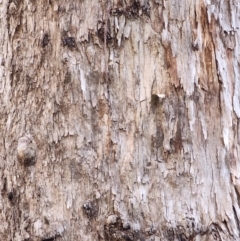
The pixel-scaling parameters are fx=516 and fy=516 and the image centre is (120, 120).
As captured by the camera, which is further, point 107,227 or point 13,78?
point 13,78

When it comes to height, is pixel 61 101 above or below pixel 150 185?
above

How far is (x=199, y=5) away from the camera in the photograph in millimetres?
1082

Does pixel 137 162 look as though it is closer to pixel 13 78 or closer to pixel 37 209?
pixel 37 209

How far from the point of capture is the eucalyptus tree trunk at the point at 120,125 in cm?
100

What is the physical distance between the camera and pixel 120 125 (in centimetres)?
102

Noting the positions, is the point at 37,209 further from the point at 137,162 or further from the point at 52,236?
the point at 137,162

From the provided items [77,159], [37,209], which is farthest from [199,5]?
[37,209]

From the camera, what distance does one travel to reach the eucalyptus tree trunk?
3.30ft

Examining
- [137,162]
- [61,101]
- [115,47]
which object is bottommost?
[137,162]

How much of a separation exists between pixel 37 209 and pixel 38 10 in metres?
0.41

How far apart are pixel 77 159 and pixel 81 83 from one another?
0.15 metres

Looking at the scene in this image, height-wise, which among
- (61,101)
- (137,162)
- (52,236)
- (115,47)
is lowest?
(52,236)

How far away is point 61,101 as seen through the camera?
3.41 feet

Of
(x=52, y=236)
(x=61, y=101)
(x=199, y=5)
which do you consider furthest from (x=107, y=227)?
(x=199, y=5)
